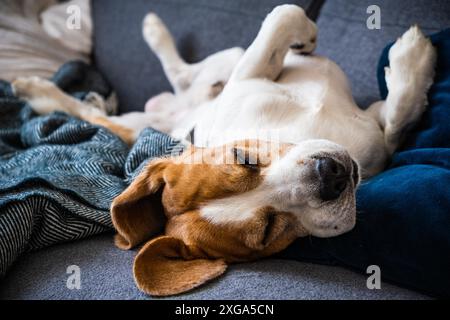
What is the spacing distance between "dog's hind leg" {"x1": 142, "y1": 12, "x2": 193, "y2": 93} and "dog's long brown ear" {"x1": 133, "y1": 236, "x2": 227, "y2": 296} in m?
1.35

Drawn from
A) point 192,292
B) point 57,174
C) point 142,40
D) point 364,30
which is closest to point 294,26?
point 364,30

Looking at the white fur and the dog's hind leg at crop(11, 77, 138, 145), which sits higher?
the white fur

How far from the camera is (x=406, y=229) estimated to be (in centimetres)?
118

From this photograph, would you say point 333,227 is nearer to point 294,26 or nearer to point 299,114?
point 299,114

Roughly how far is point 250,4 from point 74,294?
1.68 m

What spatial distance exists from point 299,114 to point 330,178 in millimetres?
463

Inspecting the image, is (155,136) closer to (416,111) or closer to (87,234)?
(87,234)

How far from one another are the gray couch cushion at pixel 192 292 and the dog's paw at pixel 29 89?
4.38 feet

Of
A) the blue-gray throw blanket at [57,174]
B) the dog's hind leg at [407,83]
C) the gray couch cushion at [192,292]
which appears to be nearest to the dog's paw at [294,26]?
the dog's hind leg at [407,83]

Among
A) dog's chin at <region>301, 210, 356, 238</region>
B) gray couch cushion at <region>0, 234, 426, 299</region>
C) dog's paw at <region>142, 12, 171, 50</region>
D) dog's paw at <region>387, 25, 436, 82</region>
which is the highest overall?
dog's paw at <region>387, 25, 436, 82</region>

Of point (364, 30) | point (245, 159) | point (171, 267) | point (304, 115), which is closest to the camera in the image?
point (171, 267)

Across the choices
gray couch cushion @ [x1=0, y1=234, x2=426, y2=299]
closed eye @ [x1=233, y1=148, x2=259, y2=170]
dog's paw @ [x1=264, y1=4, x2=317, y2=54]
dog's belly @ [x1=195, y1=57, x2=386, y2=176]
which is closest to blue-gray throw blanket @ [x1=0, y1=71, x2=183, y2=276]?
gray couch cushion @ [x1=0, y1=234, x2=426, y2=299]

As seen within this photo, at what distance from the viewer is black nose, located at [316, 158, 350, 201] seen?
4.28ft

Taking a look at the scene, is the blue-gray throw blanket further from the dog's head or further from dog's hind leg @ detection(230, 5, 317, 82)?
dog's hind leg @ detection(230, 5, 317, 82)
